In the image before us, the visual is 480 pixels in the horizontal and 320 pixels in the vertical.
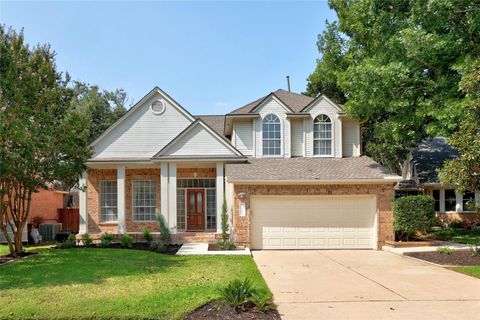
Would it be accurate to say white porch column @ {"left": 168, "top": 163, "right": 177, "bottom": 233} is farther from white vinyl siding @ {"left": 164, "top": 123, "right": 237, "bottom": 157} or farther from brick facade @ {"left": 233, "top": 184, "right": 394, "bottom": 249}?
brick facade @ {"left": 233, "top": 184, "right": 394, "bottom": 249}

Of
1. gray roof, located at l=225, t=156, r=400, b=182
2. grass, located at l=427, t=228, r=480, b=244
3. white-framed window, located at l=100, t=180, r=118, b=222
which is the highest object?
gray roof, located at l=225, t=156, r=400, b=182

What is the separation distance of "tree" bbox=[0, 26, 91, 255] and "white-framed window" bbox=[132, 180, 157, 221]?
520 cm

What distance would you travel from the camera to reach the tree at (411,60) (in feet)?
49.7

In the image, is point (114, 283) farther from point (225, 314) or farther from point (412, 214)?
point (412, 214)

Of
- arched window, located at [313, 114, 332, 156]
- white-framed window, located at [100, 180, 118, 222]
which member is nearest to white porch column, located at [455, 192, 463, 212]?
arched window, located at [313, 114, 332, 156]

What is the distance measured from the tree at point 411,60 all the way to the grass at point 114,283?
911 cm

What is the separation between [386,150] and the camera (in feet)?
93.8

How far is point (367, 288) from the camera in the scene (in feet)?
29.6

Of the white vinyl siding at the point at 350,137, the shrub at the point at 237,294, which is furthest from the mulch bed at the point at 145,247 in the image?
the white vinyl siding at the point at 350,137

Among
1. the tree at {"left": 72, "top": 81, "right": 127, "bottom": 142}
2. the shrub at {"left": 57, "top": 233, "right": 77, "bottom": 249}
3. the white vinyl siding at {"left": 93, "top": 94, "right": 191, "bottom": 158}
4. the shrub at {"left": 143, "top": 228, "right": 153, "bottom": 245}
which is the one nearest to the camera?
the shrub at {"left": 57, "top": 233, "right": 77, "bottom": 249}

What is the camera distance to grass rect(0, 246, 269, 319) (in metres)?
6.96

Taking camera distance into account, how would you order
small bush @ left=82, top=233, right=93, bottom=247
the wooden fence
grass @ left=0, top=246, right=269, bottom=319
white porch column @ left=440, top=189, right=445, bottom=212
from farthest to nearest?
white porch column @ left=440, top=189, right=445, bottom=212 → the wooden fence → small bush @ left=82, top=233, right=93, bottom=247 → grass @ left=0, top=246, right=269, bottom=319

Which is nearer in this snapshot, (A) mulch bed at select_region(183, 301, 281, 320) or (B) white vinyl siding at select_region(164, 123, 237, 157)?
(A) mulch bed at select_region(183, 301, 281, 320)

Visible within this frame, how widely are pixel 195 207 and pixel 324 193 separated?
22.0ft
